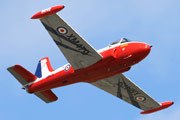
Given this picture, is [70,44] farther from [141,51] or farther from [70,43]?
[141,51]

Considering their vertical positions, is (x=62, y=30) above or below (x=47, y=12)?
below

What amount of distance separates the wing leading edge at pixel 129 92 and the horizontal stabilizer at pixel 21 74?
5077 millimetres

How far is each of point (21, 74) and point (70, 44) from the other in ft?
17.0

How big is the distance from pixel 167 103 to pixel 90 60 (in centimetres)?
932

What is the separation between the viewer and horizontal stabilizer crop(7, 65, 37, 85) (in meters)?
32.6

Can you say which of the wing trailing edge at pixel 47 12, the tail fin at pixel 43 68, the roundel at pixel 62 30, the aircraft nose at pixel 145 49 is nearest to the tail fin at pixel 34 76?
the tail fin at pixel 43 68

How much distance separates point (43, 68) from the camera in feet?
115

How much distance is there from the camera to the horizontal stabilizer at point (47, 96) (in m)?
34.5

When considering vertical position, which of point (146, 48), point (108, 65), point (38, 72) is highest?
point (38, 72)

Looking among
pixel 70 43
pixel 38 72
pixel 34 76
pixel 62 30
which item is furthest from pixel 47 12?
pixel 38 72

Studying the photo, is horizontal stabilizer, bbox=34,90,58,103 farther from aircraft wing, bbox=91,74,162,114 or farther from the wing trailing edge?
the wing trailing edge

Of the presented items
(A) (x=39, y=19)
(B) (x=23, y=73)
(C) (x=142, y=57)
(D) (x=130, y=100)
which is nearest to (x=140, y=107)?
(D) (x=130, y=100)

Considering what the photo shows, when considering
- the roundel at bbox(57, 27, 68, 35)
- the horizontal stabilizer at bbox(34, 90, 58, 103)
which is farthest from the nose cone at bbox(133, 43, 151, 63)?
the horizontal stabilizer at bbox(34, 90, 58, 103)

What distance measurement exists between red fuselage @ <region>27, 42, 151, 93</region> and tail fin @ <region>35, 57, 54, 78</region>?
128cm
